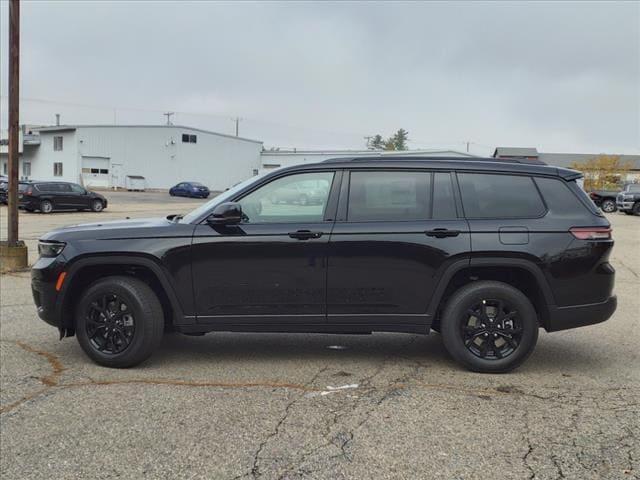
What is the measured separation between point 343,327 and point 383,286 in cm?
48

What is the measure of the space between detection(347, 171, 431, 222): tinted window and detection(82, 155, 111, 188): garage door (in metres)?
58.2

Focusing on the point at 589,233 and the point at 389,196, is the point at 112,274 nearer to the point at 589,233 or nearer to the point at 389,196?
the point at 389,196

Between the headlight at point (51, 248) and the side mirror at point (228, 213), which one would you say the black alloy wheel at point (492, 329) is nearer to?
the side mirror at point (228, 213)

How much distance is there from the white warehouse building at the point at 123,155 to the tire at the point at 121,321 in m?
57.2

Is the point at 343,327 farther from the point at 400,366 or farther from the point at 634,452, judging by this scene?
the point at 634,452

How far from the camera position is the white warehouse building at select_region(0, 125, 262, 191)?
58.0 meters

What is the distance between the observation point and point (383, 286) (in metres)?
4.70

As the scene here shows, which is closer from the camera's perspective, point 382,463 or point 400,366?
point 382,463

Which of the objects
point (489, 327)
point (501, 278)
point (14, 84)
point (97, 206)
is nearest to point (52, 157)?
point (97, 206)

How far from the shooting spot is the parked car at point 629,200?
99.7ft

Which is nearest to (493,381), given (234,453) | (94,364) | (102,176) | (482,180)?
(482,180)

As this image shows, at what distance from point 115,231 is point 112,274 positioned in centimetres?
40

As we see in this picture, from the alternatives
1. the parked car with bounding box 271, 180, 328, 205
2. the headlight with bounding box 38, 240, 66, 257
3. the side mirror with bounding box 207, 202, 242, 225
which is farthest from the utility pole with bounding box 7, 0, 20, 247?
the parked car with bounding box 271, 180, 328, 205

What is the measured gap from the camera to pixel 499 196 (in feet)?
15.9
